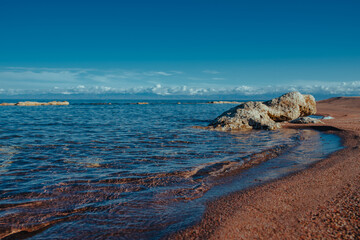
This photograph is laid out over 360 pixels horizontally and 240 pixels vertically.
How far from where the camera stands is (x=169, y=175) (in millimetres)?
5402

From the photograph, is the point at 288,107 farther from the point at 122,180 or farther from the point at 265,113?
the point at 122,180

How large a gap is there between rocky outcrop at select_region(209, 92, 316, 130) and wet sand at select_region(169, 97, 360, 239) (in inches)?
355

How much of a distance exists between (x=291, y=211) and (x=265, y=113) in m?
13.0

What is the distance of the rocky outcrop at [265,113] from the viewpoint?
46.1 ft

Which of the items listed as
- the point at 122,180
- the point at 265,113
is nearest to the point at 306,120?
the point at 265,113

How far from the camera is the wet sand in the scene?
283 cm

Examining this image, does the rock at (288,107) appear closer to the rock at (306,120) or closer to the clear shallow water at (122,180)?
the rock at (306,120)

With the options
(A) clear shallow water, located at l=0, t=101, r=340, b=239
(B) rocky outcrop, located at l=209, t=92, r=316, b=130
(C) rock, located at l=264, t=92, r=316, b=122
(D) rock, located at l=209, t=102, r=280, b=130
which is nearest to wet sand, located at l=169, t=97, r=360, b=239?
(A) clear shallow water, located at l=0, t=101, r=340, b=239

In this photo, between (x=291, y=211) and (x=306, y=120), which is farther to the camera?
(x=306, y=120)

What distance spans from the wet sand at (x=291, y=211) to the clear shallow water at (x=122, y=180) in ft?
1.12

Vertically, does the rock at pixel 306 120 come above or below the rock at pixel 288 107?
below

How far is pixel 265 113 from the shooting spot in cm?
1562

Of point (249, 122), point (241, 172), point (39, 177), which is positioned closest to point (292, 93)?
point (249, 122)

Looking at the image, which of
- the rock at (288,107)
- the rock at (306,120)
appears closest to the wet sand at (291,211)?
the rock at (306,120)
